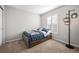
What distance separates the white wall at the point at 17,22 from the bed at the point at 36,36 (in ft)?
0.33

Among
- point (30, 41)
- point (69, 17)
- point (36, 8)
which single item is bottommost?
point (30, 41)

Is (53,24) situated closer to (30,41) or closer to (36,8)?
(36,8)

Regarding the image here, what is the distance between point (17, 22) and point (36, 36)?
20.4 inches

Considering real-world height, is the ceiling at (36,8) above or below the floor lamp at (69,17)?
above

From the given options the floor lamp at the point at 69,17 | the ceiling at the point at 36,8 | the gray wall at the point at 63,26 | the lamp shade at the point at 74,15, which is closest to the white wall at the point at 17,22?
the ceiling at the point at 36,8

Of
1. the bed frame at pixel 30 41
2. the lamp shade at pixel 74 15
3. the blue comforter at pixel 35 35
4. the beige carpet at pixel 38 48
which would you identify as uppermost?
the lamp shade at pixel 74 15

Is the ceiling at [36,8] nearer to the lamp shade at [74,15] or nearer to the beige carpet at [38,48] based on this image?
the lamp shade at [74,15]

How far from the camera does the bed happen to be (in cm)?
130

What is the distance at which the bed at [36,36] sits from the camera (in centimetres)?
130

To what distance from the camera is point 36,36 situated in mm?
1307

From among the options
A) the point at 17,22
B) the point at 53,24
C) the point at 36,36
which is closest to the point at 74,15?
A: the point at 53,24
